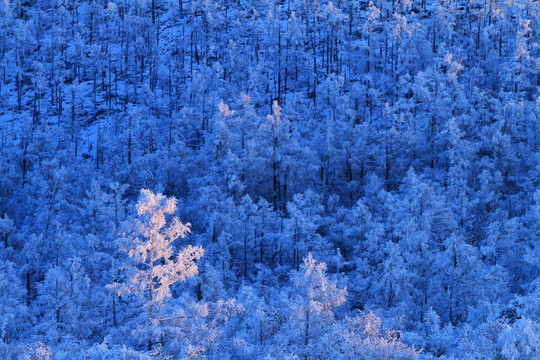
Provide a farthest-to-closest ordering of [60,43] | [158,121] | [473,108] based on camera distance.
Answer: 1. [60,43]
2. [158,121]
3. [473,108]

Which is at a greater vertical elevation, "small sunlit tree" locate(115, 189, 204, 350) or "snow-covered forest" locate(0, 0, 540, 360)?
"small sunlit tree" locate(115, 189, 204, 350)

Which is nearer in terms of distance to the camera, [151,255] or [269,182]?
[151,255]

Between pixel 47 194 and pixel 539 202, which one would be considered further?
pixel 47 194

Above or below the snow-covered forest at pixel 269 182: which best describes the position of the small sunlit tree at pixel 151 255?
above

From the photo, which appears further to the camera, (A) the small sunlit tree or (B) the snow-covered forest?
(B) the snow-covered forest

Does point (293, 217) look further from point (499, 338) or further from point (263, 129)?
point (499, 338)

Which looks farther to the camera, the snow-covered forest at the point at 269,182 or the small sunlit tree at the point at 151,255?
the snow-covered forest at the point at 269,182

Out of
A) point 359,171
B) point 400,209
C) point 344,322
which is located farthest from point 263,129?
point 344,322

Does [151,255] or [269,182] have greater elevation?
[151,255]
